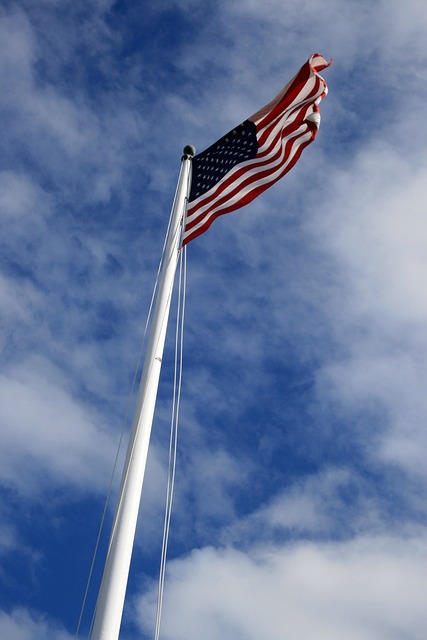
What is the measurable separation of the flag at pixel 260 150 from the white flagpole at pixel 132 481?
2341 millimetres

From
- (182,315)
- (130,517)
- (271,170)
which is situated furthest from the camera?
(271,170)

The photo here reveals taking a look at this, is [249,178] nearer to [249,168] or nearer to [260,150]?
[249,168]

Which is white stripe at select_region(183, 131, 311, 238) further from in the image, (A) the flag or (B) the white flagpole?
(B) the white flagpole

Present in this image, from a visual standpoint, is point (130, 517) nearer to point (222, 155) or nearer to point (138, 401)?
point (138, 401)

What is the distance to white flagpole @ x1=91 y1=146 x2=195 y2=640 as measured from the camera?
9.30m

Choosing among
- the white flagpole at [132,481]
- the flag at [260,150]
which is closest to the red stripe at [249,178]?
the flag at [260,150]

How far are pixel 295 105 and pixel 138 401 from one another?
8.17 metres

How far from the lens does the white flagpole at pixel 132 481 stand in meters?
9.30

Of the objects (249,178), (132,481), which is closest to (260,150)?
(249,178)

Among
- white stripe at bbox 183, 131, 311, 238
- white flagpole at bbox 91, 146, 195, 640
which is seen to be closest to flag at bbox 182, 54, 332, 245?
white stripe at bbox 183, 131, 311, 238

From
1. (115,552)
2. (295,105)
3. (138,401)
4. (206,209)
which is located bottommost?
(115,552)

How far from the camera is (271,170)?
1566 centimetres

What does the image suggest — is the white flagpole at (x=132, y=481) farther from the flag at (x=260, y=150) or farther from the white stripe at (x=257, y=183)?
the flag at (x=260, y=150)

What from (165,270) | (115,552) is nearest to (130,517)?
(115,552)
